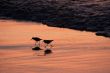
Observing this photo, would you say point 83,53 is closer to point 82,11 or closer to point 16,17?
point 82,11

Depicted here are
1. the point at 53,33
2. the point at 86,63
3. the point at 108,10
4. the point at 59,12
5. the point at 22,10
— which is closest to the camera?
the point at 86,63

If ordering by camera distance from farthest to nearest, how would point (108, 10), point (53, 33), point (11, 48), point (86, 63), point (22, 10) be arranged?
point (22, 10), point (108, 10), point (53, 33), point (11, 48), point (86, 63)

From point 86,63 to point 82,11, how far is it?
7930 millimetres

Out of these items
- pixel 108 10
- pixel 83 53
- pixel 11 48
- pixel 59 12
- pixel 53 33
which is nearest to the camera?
pixel 83 53

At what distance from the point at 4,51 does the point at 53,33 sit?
3.30m

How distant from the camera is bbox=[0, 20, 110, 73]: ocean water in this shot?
38.1 feet

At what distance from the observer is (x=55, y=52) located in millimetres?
13789

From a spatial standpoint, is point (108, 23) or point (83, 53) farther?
point (108, 23)

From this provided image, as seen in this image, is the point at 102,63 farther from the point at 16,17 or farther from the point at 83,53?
the point at 16,17

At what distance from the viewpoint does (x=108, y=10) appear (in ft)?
62.7

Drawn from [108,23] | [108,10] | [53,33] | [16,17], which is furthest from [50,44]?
[16,17]

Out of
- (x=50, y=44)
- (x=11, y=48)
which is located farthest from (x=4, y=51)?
(x=50, y=44)

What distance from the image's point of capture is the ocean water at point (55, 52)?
11.6 m

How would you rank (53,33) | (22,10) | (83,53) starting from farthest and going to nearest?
(22,10)
(53,33)
(83,53)
